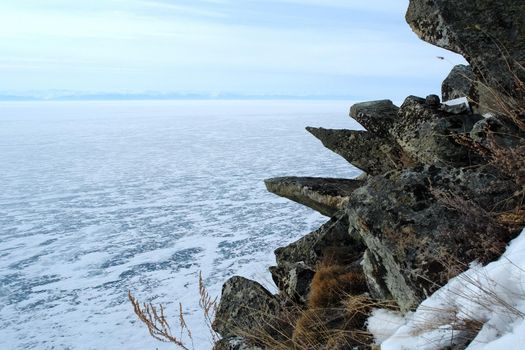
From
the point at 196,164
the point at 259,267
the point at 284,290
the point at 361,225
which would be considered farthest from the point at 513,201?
the point at 196,164

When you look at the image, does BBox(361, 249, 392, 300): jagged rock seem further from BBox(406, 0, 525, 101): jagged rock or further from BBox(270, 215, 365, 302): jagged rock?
BBox(406, 0, 525, 101): jagged rock

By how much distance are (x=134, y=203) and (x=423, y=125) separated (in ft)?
64.5

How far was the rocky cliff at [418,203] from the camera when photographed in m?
3.14

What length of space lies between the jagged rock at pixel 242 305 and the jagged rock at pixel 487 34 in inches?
129

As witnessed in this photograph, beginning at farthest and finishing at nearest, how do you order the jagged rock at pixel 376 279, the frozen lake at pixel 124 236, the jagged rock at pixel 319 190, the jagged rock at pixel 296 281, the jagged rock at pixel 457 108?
1. the frozen lake at pixel 124 236
2. the jagged rock at pixel 319 190
3. the jagged rock at pixel 296 281
4. the jagged rock at pixel 457 108
5. the jagged rock at pixel 376 279

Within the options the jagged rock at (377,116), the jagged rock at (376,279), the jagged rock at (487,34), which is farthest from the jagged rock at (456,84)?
the jagged rock at (376,279)

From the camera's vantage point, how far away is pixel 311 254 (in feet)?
19.8

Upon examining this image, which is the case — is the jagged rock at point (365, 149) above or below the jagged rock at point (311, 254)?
above

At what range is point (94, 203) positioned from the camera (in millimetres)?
22828

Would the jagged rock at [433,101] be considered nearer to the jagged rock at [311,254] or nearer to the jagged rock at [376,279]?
the jagged rock at [311,254]

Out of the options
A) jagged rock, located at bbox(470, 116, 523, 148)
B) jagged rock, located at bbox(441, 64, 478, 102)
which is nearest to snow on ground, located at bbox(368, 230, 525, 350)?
jagged rock, located at bbox(470, 116, 523, 148)

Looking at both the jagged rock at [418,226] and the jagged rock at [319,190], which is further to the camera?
the jagged rock at [319,190]

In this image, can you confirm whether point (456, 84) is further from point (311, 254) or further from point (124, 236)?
point (124, 236)

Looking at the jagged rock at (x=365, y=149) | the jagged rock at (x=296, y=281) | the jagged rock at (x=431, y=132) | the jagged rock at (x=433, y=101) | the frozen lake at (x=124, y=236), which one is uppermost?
the jagged rock at (x=433, y=101)
